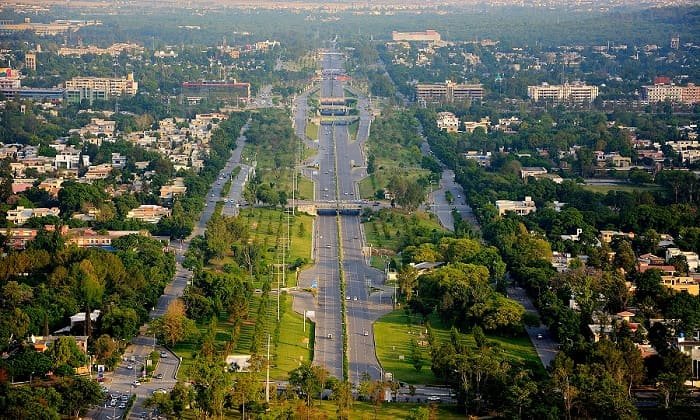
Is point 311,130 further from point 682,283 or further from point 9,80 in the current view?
point 682,283

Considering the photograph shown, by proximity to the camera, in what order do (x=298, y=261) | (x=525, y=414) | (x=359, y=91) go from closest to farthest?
1. (x=525, y=414)
2. (x=298, y=261)
3. (x=359, y=91)

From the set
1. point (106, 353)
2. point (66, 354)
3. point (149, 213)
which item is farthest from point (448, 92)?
point (66, 354)

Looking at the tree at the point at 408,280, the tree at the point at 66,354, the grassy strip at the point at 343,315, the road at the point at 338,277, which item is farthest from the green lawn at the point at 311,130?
the tree at the point at 66,354

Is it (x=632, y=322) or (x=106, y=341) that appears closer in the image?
(x=106, y=341)

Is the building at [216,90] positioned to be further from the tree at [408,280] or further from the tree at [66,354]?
the tree at [66,354]

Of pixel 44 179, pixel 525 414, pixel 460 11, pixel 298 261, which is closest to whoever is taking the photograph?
pixel 525 414

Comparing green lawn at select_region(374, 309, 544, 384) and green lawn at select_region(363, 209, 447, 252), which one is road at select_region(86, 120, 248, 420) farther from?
green lawn at select_region(363, 209, 447, 252)

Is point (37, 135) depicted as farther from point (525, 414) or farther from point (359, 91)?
point (525, 414)

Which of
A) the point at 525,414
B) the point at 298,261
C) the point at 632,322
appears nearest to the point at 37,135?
the point at 298,261
